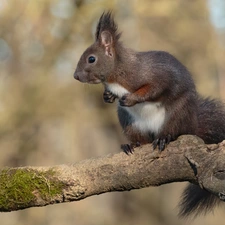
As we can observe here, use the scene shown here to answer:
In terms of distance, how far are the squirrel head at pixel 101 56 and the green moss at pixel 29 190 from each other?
900 millimetres

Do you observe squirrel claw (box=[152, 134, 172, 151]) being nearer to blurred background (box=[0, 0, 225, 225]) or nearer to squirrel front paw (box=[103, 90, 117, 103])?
squirrel front paw (box=[103, 90, 117, 103])

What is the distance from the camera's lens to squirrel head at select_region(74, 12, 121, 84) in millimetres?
3729

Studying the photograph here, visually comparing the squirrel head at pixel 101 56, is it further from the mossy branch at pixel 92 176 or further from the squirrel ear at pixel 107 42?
the mossy branch at pixel 92 176

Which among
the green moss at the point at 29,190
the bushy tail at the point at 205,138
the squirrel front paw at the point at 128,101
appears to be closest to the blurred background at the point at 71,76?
the bushy tail at the point at 205,138

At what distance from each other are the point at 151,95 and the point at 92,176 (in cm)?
77

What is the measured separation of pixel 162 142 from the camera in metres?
3.24

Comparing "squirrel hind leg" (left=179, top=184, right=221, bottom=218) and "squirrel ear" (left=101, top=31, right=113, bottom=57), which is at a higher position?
"squirrel ear" (left=101, top=31, right=113, bottom=57)

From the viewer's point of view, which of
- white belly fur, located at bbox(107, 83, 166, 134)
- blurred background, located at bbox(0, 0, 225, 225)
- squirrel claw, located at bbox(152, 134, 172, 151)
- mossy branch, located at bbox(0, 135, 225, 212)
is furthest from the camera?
blurred background, located at bbox(0, 0, 225, 225)

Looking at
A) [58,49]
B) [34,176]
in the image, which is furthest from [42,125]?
[34,176]

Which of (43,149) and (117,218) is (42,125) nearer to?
(43,149)

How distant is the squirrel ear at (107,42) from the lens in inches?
151

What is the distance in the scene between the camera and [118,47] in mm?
3867

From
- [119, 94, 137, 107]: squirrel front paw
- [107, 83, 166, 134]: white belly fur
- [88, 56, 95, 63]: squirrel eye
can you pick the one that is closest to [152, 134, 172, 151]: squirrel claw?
[107, 83, 166, 134]: white belly fur

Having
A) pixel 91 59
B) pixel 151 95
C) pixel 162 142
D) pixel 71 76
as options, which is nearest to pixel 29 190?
pixel 162 142
